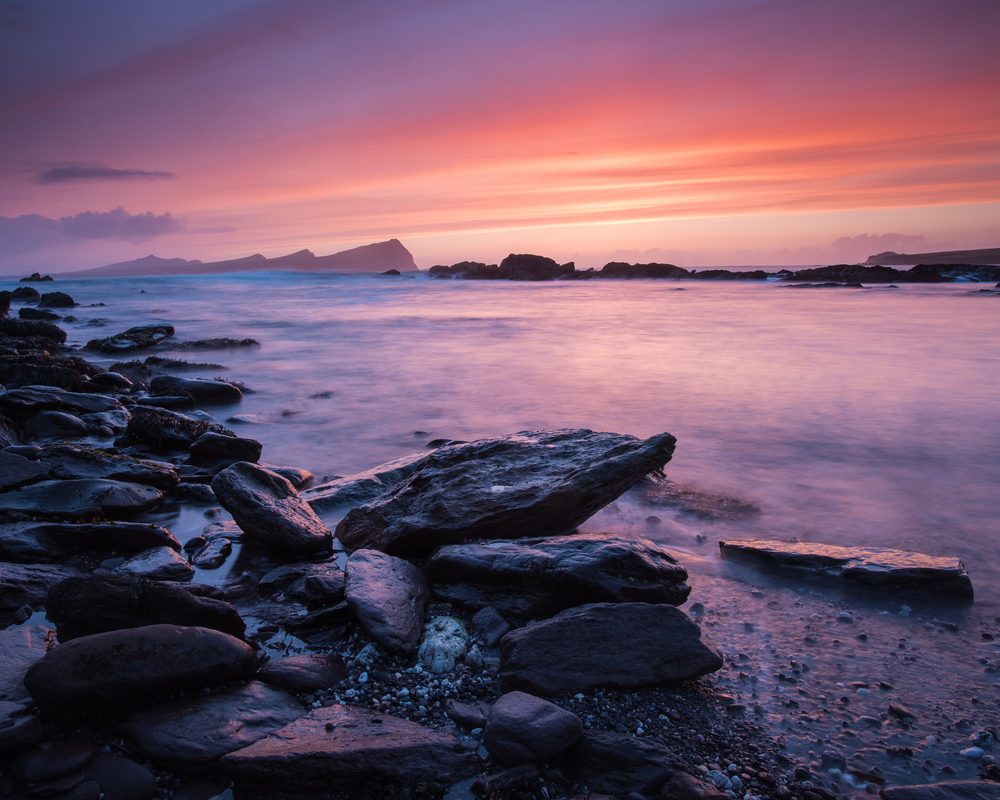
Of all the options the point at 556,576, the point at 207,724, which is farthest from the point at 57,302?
the point at 556,576

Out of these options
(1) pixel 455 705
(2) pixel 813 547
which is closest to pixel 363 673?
(1) pixel 455 705

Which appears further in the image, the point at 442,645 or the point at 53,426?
the point at 53,426

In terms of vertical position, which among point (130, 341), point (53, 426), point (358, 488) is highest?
point (130, 341)

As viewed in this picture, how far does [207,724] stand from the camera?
2.73m

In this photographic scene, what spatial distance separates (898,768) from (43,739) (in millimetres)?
3977

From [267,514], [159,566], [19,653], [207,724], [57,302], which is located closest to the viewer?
[207,724]

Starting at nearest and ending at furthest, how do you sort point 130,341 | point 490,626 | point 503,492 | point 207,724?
point 207,724 < point 490,626 < point 503,492 < point 130,341

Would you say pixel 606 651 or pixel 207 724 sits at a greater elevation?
pixel 606 651

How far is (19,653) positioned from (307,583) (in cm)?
157

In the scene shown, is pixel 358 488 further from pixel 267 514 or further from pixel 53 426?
pixel 53 426

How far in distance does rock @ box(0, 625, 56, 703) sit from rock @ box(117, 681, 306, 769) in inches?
23.0

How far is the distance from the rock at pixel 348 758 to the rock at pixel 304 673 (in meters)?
0.38

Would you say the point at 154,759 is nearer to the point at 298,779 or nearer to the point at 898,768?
the point at 298,779

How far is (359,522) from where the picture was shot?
4980 millimetres
